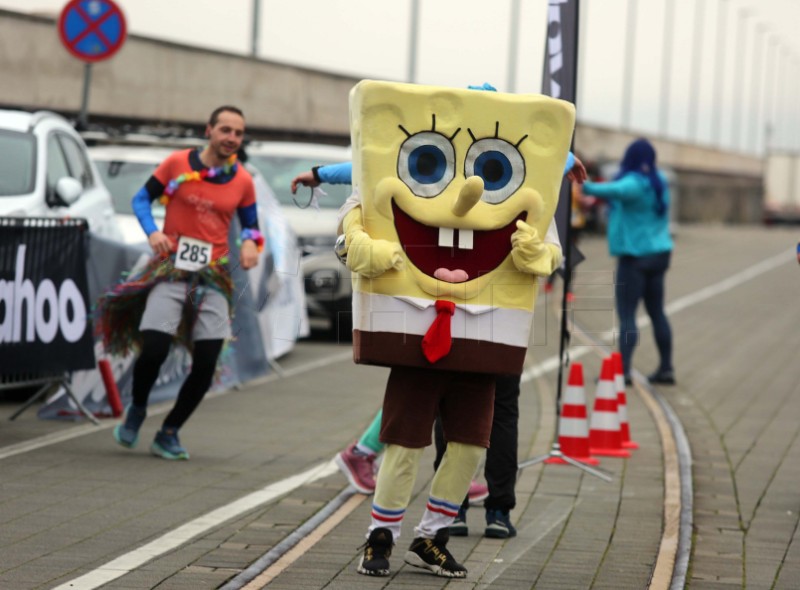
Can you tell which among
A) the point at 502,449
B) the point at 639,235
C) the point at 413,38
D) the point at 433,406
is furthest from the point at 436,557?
the point at 413,38

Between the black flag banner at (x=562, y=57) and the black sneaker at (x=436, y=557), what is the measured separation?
2.59 metres

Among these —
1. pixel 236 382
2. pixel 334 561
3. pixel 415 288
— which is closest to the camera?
pixel 415 288

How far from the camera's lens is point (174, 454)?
9.20 m

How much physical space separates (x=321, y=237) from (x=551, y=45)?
9.75 meters

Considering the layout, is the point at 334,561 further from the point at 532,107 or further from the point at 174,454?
the point at 174,454

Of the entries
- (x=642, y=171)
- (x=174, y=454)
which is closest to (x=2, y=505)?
(x=174, y=454)

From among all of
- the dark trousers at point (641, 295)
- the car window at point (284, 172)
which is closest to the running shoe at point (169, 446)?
the dark trousers at point (641, 295)

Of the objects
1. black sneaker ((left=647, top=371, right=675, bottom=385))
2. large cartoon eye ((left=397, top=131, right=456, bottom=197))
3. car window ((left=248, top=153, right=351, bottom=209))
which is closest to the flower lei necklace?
large cartoon eye ((left=397, top=131, right=456, bottom=197))

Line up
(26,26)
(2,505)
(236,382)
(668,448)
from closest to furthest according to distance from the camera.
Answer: (2,505)
(668,448)
(236,382)
(26,26)

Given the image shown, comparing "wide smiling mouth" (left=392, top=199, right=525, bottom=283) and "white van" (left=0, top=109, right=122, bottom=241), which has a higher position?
"white van" (left=0, top=109, right=122, bottom=241)

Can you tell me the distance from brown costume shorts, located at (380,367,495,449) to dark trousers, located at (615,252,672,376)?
6985 millimetres

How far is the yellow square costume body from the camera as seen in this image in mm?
6117

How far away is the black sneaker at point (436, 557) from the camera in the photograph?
6422 millimetres

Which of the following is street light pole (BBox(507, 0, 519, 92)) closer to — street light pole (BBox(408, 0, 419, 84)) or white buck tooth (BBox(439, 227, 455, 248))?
street light pole (BBox(408, 0, 419, 84))
